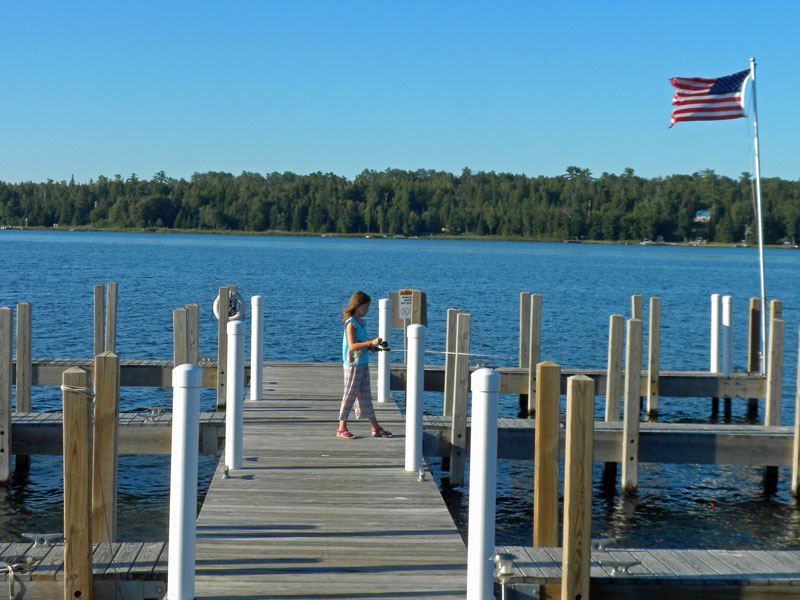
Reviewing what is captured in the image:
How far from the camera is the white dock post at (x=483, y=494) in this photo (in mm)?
5867

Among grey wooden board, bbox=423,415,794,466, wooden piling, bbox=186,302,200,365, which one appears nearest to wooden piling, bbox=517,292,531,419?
grey wooden board, bbox=423,415,794,466

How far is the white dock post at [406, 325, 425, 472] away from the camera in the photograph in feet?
28.7

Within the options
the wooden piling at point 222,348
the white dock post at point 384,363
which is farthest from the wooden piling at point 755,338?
the wooden piling at point 222,348

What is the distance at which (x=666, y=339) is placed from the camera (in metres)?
34.9

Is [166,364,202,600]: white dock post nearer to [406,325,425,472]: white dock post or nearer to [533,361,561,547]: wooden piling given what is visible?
[533,361,561,547]: wooden piling

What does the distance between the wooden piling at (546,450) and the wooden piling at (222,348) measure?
769cm

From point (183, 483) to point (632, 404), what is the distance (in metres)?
6.69

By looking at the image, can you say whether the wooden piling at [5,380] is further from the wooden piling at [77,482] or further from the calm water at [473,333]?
the wooden piling at [77,482]

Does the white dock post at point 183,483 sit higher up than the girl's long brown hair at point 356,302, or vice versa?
the girl's long brown hair at point 356,302

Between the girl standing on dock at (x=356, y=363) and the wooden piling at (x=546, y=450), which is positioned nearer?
the wooden piling at (x=546, y=450)

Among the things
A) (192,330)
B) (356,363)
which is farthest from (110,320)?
(356,363)

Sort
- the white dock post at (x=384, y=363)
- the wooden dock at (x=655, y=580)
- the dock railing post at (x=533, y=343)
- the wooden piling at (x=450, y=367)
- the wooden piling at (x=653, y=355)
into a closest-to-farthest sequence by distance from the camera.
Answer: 1. the wooden dock at (x=655, y=580)
2. the white dock post at (x=384, y=363)
3. the wooden piling at (x=450, y=367)
4. the wooden piling at (x=653, y=355)
5. the dock railing post at (x=533, y=343)

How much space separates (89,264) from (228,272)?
12.9m

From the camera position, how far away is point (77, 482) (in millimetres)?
5949
